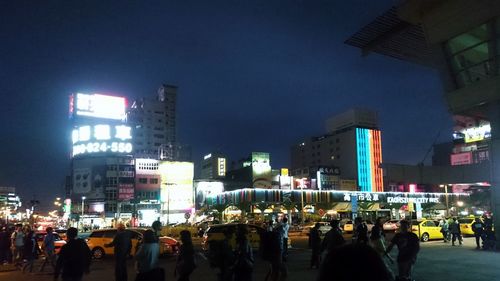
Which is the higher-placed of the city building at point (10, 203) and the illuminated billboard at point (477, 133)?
the illuminated billboard at point (477, 133)

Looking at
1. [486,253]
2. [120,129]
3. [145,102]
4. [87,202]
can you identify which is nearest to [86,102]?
[120,129]

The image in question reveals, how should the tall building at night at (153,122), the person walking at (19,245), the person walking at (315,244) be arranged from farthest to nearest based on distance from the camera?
the tall building at night at (153,122) → the person walking at (19,245) → the person walking at (315,244)

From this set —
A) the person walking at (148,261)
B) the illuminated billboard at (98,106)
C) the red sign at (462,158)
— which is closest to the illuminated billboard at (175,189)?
the illuminated billboard at (98,106)

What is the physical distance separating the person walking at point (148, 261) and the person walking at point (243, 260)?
2.05 metres

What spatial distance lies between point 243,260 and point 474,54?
74.4 ft

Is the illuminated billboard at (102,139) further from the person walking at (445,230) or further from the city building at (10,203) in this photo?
the person walking at (445,230)

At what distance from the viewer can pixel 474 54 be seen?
26.7 m

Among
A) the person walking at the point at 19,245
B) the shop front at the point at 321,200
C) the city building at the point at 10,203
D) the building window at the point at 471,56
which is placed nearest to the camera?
the person walking at the point at 19,245

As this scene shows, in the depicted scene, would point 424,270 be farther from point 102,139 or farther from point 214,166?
point 214,166

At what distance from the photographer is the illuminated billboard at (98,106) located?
3440 inches

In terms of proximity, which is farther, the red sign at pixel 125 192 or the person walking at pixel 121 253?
the red sign at pixel 125 192

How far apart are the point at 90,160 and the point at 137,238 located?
6863cm

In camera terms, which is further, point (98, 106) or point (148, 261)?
point (98, 106)

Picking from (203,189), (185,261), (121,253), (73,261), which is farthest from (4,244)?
(203,189)
